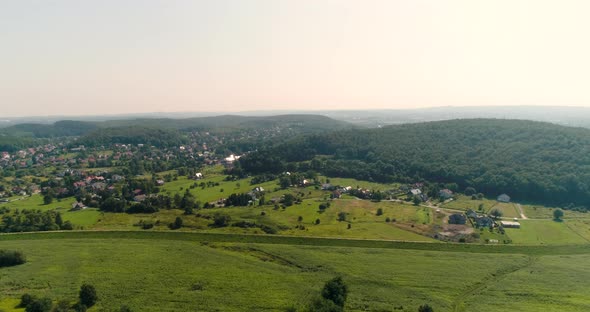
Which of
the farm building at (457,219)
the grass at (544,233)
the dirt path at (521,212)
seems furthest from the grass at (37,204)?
the dirt path at (521,212)

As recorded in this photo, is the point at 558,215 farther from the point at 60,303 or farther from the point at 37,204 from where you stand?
the point at 37,204

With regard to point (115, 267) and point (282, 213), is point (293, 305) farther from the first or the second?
point (282, 213)

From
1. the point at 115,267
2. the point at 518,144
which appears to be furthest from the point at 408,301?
the point at 518,144

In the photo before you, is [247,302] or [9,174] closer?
[247,302]

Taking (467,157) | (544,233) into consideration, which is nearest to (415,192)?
(467,157)

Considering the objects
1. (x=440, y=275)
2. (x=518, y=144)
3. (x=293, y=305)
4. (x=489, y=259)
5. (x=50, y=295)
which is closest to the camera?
(x=293, y=305)

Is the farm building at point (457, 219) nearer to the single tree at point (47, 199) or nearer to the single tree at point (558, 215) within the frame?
the single tree at point (558, 215)
